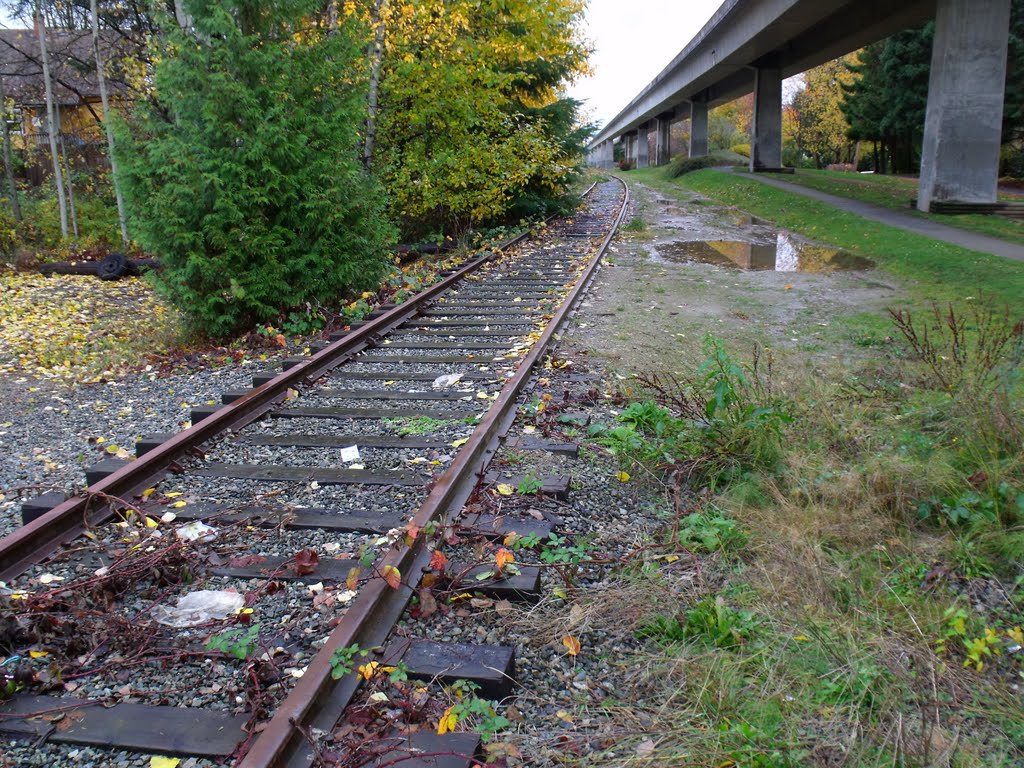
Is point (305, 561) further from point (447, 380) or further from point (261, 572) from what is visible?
point (447, 380)

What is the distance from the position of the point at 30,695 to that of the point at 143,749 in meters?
0.58

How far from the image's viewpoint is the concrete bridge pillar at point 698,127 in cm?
5025

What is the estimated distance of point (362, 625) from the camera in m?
2.85

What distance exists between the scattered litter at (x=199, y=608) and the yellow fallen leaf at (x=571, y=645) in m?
1.36

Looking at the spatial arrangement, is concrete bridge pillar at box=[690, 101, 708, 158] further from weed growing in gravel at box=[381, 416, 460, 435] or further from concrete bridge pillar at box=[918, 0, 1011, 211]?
weed growing in gravel at box=[381, 416, 460, 435]

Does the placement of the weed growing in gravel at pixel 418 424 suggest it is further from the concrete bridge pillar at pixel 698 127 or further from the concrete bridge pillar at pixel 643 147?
the concrete bridge pillar at pixel 643 147

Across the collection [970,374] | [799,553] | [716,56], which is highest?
[716,56]

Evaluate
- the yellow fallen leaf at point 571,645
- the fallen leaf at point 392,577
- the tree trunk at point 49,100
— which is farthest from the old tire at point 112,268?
the yellow fallen leaf at point 571,645

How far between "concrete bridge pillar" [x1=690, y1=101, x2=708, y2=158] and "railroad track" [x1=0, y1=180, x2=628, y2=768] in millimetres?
48779

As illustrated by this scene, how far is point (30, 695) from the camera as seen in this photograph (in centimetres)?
264

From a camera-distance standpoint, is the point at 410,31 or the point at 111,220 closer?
the point at 410,31

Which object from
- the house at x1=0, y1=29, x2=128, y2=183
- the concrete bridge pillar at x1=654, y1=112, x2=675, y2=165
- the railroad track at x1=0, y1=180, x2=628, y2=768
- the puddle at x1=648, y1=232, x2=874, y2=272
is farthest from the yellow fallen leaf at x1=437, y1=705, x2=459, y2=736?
the concrete bridge pillar at x1=654, y1=112, x2=675, y2=165

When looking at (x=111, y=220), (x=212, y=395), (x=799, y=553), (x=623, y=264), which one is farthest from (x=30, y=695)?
(x=111, y=220)

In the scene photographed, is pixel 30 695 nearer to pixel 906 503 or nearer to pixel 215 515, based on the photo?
pixel 215 515
